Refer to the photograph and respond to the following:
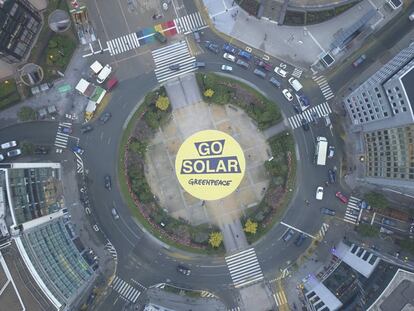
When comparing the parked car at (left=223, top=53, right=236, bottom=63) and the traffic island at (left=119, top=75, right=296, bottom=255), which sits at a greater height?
the parked car at (left=223, top=53, right=236, bottom=63)

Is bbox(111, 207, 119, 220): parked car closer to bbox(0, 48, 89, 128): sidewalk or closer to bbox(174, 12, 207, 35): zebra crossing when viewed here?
bbox(0, 48, 89, 128): sidewalk

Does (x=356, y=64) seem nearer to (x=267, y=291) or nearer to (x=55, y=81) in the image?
(x=267, y=291)

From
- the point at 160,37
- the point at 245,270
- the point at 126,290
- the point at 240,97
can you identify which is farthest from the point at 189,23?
the point at 126,290

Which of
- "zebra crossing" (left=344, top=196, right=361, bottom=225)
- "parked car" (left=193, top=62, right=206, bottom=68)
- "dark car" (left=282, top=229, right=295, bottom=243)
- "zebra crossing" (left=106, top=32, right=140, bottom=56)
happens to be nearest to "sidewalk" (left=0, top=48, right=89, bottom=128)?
"zebra crossing" (left=106, top=32, right=140, bottom=56)

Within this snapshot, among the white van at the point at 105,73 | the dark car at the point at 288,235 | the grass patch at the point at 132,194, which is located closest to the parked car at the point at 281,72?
the grass patch at the point at 132,194

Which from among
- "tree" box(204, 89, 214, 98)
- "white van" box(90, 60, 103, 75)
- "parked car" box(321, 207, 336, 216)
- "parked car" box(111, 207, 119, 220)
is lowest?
"parked car" box(321, 207, 336, 216)

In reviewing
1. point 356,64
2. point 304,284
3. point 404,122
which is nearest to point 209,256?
point 304,284

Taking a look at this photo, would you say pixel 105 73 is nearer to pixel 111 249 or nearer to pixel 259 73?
pixel 259 73
